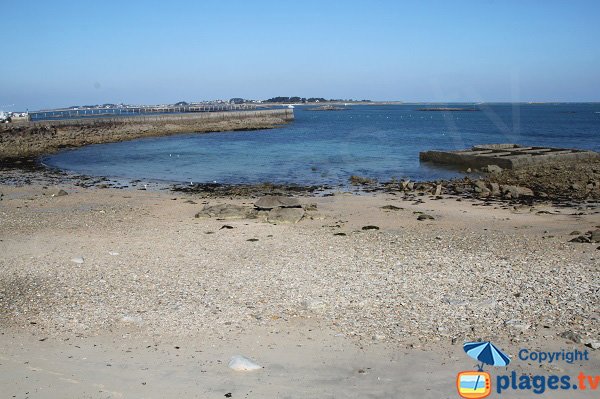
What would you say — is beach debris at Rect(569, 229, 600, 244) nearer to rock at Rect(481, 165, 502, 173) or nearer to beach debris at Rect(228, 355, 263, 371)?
beach debris at Rect(228, 355, 263, 371)

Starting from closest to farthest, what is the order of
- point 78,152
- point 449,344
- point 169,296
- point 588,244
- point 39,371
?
point 39,371
point 449,344
point 169,296
point 588,244
point 78,152

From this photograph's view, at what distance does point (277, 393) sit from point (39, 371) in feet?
8.64

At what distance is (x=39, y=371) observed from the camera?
5863 mm

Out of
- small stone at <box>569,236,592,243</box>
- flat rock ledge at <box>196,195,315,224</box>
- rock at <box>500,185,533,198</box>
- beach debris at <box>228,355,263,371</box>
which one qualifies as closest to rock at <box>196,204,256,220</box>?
flat rock ledge at <box>196,195,315,224</box>

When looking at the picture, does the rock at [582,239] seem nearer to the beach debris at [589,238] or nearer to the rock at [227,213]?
the beach debris at [589,238]

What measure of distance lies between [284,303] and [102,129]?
57.1 metres

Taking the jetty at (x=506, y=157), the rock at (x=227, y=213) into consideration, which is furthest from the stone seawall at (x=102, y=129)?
the jetty at (x=506, y=157)

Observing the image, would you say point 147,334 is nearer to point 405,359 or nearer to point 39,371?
point 39,371

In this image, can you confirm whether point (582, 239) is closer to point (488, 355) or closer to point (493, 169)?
point (488, 355)

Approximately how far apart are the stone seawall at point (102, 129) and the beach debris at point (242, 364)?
34320 mm

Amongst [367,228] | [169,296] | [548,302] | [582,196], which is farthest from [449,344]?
[582,196]

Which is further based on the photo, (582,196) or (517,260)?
(582,196)

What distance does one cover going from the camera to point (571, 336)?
657 cm

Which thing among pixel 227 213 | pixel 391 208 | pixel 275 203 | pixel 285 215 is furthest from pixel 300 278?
pixel 391 208
